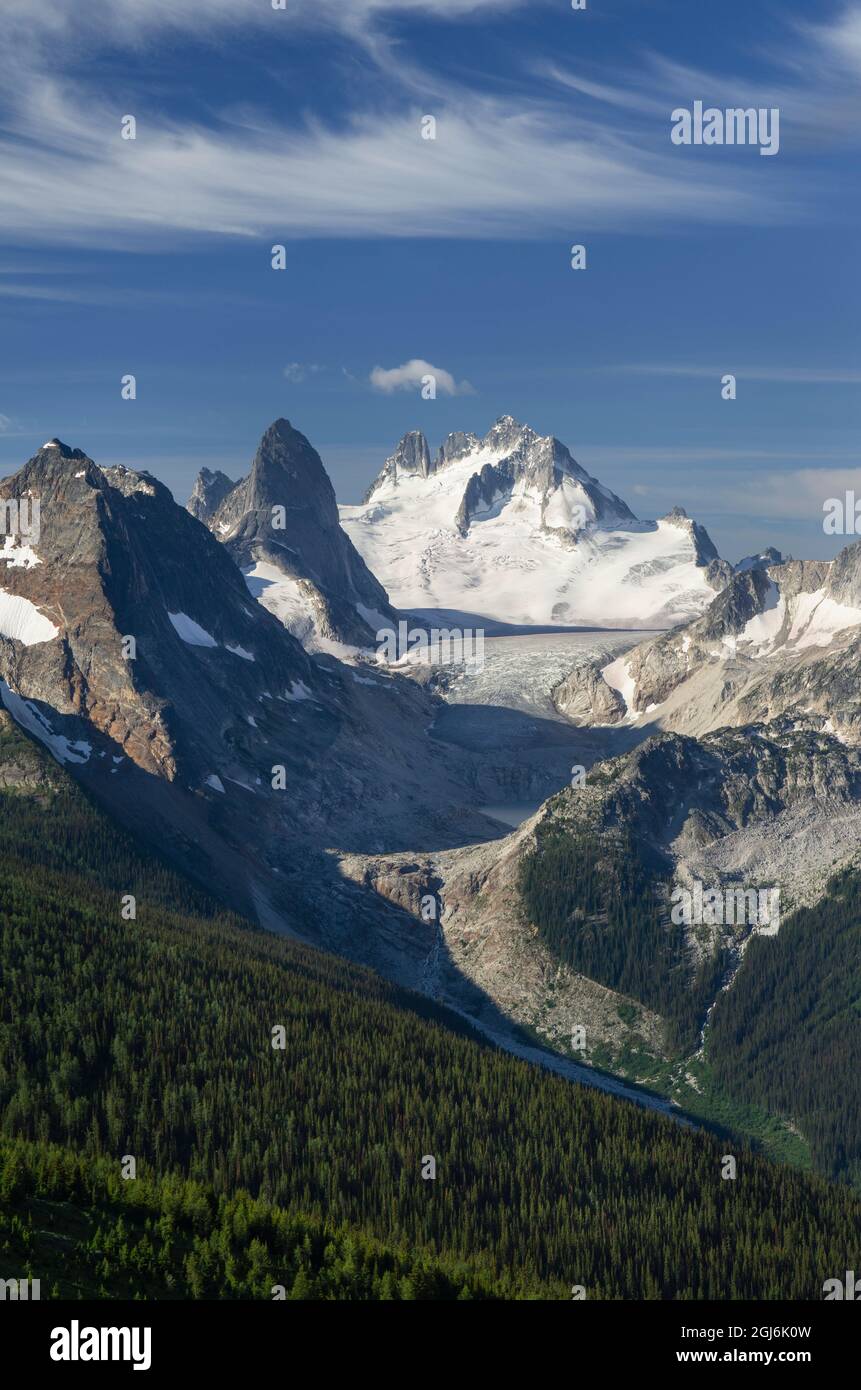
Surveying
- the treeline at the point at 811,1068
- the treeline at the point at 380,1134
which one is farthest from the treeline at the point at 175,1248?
the treeline at the point at 811,1068

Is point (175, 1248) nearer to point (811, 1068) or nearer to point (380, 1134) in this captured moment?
point (380, 1134)

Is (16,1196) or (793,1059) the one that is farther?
(793,1059)

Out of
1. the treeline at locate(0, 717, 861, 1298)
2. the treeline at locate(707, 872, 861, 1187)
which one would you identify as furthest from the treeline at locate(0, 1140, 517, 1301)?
the treeline at locate(707, 872, 861, 1187)

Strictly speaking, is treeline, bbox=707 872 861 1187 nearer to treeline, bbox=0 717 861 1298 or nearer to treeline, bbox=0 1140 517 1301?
treeline, bbox=0 717 861 1298

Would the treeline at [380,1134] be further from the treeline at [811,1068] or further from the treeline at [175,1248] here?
the treeline at [811,1068]

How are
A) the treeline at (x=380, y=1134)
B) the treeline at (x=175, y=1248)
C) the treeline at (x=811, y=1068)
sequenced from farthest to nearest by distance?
1. the treeline at (x=811, y=1068)
2. the treeline at (x=380, y=1134)
3. the treeline at (x=175, y=1248)

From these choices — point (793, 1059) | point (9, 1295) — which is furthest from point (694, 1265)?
point (793, 1059)
